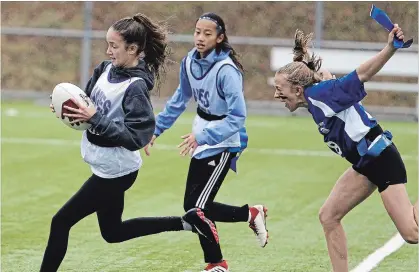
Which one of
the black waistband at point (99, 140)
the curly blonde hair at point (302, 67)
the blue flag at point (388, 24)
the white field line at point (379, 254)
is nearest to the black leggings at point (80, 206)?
the black waistband at point (99, 140)

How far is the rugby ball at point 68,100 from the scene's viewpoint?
6688mm

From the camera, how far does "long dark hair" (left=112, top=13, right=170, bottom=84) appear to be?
23.0 feet

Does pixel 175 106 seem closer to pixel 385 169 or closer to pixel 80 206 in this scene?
pixel 80 206

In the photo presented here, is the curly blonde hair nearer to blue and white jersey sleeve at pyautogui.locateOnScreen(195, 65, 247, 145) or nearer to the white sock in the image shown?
blue and white jersey sleeve at pyautogui.locateOnScreen(195, 65, 247, 145)

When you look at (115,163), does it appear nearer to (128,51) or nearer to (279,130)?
(128,51)

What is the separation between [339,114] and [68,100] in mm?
1787

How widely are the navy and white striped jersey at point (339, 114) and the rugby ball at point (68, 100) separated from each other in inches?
58.1

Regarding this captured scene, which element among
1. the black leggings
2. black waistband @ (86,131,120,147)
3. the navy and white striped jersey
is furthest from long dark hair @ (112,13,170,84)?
the navy and white striped jersey

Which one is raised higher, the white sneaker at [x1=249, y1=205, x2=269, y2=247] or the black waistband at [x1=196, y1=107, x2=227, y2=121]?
the black waistband at [x1=196, y1=107, x2=227, y2=121]

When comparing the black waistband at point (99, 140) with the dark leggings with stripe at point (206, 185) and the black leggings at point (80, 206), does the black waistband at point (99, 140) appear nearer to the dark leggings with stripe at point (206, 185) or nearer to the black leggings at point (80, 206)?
the black leggings at point (80, 206)

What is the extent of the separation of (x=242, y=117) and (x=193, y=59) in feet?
2.11

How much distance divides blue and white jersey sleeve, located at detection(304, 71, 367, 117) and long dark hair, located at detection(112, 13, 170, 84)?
1104 mm

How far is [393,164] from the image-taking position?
22.5ft

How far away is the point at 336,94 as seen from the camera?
6680 millimetres
